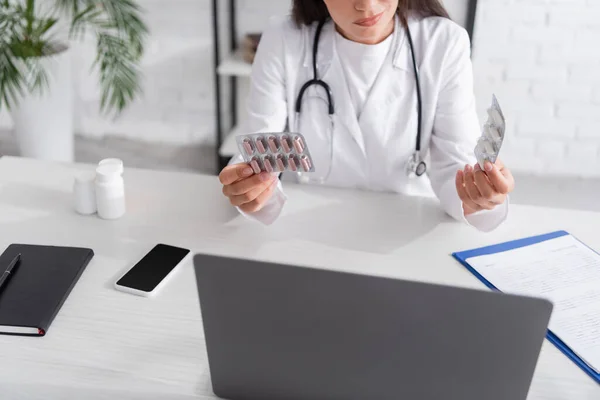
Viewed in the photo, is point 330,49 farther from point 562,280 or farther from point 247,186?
point 562,280

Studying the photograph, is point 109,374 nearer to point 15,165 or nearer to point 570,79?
point 15,165

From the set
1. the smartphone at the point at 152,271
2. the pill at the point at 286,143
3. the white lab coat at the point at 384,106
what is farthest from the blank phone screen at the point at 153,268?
the white lab coat at the point at 384,106

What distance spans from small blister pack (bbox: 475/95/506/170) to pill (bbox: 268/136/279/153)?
1.11 feet

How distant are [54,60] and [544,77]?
6.54 ft

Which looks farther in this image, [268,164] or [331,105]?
[331,105]

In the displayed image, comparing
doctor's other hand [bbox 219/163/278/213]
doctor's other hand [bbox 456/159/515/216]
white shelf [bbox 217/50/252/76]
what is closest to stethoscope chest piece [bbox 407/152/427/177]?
doctor's other hand [bbox 456/159/515/216]

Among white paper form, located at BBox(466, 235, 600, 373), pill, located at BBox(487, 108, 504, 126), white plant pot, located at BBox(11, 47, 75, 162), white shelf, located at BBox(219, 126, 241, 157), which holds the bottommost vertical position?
white shelf, located at BBox(219, 126, 241, 157)

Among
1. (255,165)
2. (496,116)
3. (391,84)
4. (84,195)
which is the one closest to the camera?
(496,116)

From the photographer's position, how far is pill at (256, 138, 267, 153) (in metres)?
1.10

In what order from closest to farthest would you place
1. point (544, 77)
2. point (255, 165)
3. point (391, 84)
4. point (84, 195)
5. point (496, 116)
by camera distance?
1. point (496, 116)
2. point (255, 165)
3. point (84, 195)
4. point (391, 84)
5. point (544, 77)

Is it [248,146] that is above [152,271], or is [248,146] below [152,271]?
above

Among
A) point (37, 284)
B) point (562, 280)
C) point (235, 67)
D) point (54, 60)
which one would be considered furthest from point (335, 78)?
point (54, 60)

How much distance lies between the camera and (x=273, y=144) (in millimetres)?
1105

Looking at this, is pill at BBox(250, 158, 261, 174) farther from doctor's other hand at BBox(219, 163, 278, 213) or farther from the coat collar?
the coat collar
